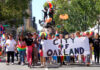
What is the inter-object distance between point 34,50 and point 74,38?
6.86 ft

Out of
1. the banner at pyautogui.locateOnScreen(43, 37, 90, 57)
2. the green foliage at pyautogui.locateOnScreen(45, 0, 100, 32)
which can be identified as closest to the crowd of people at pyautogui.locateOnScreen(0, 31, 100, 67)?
the banner at pyautogui.locateOnScreen(43, 37, 90, 57)

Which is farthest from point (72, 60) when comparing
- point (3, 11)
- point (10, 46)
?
point (3, 11)

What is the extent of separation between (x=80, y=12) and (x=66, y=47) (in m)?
29.9

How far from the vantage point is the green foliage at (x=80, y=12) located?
41.1 m

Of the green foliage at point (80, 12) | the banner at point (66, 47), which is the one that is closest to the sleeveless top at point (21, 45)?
the banner at point (66, 47)

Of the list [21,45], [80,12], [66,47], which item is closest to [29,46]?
[21,45]

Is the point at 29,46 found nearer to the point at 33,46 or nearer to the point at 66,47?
the point at 33,46

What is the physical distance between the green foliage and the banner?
23.3 metres

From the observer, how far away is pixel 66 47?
616 inches

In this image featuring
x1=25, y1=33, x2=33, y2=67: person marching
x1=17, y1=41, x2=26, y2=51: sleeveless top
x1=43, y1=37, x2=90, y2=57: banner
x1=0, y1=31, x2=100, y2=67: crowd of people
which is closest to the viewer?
x1=25, y1=33, x2=33, y2=67: person marching

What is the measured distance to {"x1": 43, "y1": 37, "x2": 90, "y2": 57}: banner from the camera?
1544 cm

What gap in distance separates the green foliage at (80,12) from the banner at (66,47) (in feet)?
76.6

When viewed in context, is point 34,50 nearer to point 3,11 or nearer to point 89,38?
point 89,38

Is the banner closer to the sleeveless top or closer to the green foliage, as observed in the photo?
the sleeveless top
